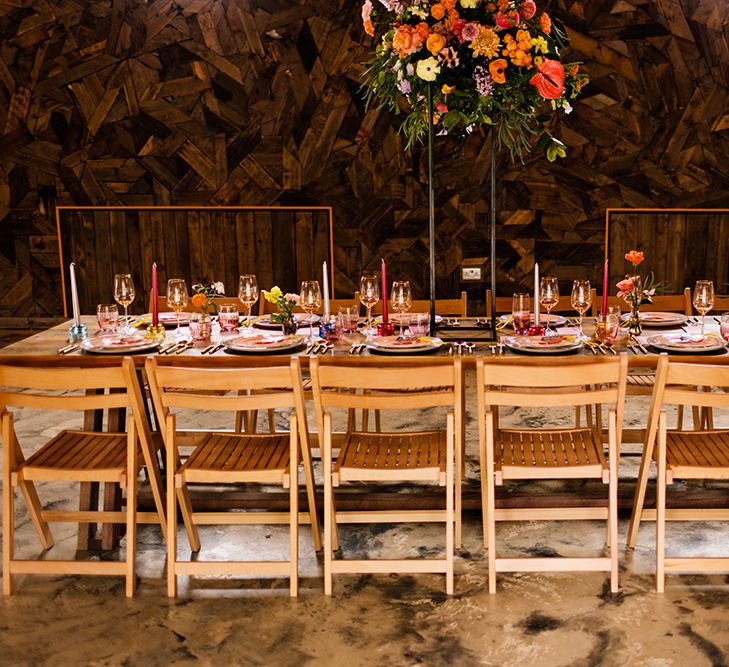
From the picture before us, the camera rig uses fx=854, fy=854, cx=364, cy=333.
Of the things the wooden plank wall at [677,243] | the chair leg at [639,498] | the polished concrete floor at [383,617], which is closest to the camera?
the polished concrete floor at [383,617]

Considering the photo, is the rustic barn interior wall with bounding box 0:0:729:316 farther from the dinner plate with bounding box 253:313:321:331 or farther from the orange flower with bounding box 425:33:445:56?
the orange flower with bounding box 425:33:445:56

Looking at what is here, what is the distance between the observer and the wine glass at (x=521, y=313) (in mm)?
3363

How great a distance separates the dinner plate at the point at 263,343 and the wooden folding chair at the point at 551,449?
83 centimetres

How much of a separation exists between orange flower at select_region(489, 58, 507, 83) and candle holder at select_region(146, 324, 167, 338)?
1638 mm

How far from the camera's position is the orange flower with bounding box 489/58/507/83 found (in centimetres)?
301

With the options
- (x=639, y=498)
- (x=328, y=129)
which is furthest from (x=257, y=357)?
(x=328, y=129)

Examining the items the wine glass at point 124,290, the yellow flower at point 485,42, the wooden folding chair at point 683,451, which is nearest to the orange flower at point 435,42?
the yellow flower at point 485,42

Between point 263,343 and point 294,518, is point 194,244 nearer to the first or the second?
point 263,343

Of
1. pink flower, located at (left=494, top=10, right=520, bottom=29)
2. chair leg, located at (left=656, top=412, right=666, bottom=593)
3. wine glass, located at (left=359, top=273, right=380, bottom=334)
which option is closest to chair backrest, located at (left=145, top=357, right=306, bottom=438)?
wine glass, located at (left=359, top=273, right=380, bottom=334)

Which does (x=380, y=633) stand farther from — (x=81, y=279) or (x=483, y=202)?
(x=81, y=279)

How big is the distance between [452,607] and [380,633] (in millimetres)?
271

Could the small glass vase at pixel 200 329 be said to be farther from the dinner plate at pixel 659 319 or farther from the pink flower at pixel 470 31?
the dinner plate at pixel 659 319

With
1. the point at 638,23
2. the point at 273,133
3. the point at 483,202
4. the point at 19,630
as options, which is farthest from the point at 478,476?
the point at 638,23

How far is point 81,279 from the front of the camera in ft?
22.5
